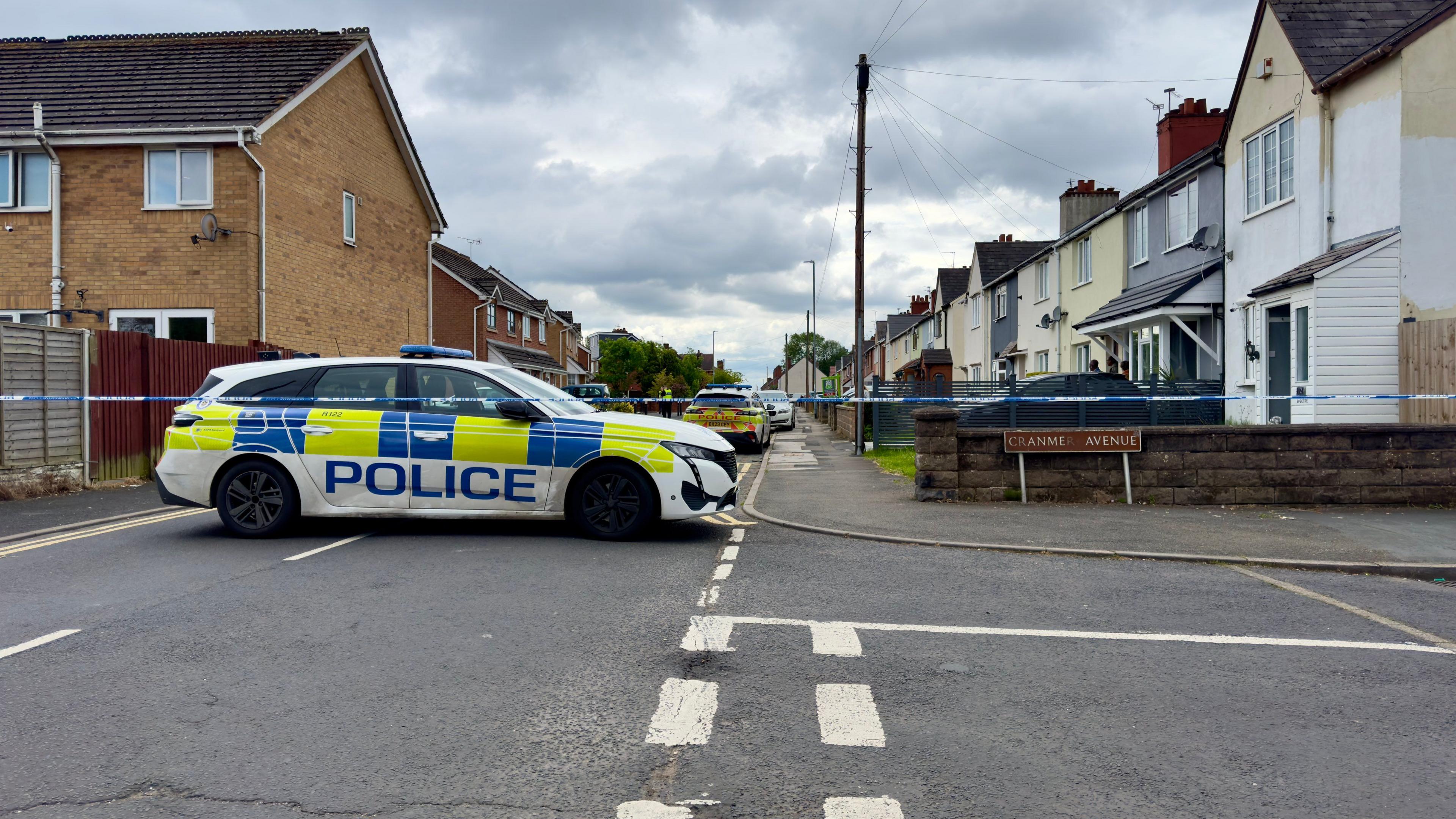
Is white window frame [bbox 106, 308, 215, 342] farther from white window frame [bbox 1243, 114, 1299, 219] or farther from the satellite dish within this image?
white window frame [bbox 1243, 114, 1299, 219]

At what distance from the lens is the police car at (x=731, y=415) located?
71.9 feet

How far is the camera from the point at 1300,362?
1485 cm

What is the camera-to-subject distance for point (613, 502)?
8391 millimetres

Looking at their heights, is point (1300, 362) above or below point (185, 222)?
below

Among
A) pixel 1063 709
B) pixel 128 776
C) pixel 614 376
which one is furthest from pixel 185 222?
pixel 614 376

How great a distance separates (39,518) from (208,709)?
7.71 metres

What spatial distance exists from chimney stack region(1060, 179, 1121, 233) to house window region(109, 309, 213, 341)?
79.2 ft

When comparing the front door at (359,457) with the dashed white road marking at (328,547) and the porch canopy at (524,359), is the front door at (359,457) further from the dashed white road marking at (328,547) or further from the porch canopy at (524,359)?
the porch canopy at (524,359)

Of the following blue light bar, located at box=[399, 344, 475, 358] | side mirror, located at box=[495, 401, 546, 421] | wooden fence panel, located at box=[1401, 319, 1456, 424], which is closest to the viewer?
side mirror, located at box=[495, 401, 546, 421]

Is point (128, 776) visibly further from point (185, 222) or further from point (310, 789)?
point (185, 222)

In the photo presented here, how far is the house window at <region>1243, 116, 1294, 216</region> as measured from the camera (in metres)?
16.0

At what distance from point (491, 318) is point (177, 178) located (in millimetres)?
22398

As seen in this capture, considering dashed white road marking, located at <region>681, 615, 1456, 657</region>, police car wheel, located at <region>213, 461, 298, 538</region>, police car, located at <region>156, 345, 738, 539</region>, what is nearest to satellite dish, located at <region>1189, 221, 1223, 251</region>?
police car, located at <region>156, 345, 738, 539</region>

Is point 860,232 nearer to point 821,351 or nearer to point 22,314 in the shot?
point 22,314
